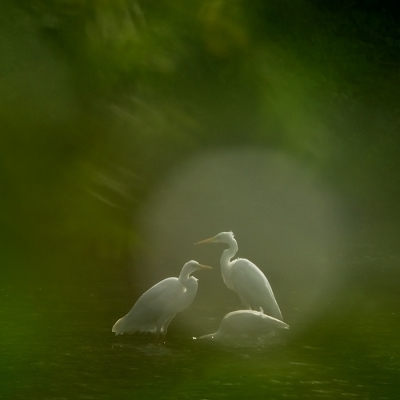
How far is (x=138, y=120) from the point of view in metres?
19.5

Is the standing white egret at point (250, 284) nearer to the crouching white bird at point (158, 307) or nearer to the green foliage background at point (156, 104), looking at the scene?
the crouching white bird at point (158, 307)

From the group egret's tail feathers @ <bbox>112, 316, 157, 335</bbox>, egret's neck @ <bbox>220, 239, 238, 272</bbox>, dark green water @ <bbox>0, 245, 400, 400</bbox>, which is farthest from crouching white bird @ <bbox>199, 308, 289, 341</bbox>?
egret's neck @ <bbox>220, 239, 238, 272</bbox>

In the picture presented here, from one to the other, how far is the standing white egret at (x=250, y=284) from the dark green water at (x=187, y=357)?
13.7 inches

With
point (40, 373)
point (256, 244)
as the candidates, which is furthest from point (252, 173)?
point (40, 373)

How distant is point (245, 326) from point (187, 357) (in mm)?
1063

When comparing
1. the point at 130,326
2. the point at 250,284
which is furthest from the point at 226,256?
the point at 130,326

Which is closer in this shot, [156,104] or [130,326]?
[130,326]

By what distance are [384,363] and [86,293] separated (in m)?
5.03

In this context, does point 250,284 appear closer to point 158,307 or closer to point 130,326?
point 158,307

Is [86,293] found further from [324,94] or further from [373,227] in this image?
[324,94]

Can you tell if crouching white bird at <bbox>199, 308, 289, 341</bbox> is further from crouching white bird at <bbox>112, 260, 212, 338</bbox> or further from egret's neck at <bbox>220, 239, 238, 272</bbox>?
egret's neck at <bbox>220, 239, 238, 272</bbox>

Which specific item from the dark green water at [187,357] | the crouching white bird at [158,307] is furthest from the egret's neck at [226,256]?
the crouching white bird at [158,307]

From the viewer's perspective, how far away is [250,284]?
429 inches

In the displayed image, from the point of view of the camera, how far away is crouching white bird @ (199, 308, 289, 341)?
9.55 m
